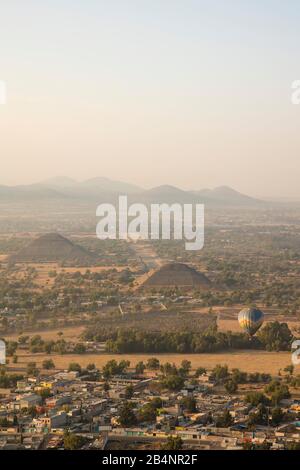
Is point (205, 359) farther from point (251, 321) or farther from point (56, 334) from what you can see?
point (56, 334)

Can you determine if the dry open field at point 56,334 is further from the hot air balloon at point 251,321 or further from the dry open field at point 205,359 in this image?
the hot air balloon at point 251,321

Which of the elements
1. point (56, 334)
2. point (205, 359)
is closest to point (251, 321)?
point (205, 359)

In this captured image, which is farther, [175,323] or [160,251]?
[160,251]

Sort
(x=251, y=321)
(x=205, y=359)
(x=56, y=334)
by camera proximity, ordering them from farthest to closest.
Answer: (x=56, y=334), (x=251, y=321), (x=205, y=359)

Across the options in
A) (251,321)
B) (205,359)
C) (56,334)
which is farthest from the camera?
(56,334)

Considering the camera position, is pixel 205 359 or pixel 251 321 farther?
pixel 251 321

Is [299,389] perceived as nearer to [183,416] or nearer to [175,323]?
[183,416]
